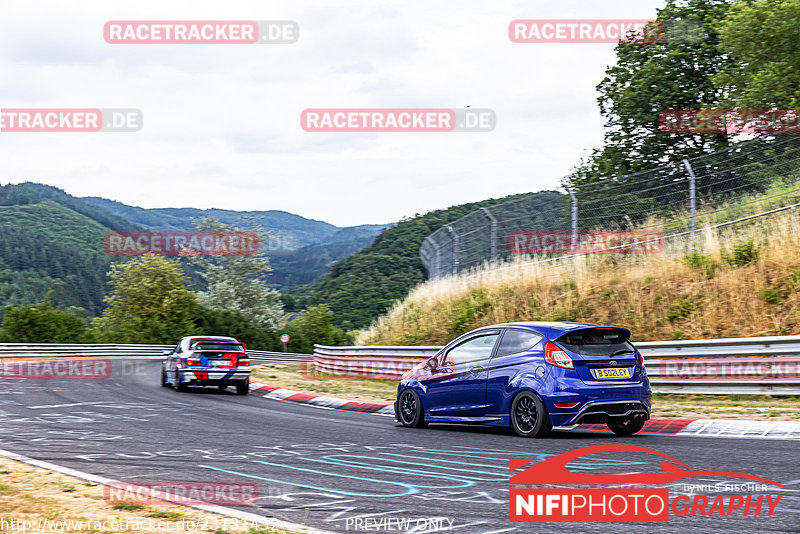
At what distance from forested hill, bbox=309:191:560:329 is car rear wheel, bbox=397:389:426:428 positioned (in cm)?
6487

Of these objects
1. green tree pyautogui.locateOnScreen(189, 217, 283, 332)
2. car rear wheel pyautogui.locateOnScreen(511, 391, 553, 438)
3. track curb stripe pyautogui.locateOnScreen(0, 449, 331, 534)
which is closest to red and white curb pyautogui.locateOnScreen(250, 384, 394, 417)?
car rear wheel pyautogui.locateOnScreen(511, 391, 553, 438)

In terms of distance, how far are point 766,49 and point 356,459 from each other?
23.8 meters

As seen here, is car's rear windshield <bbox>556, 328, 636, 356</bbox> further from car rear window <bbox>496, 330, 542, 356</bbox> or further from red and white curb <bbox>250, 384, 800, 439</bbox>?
red and white curb <bbox>250, 384, 800, 439</bbox>

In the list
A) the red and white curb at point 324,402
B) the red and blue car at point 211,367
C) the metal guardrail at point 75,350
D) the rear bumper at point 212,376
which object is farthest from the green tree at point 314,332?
the rear bumper at point 212,376

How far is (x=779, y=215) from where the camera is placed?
17.0 meters

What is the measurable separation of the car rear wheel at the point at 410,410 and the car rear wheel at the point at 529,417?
2098 millimetres

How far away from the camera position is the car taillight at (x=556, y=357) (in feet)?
32.4

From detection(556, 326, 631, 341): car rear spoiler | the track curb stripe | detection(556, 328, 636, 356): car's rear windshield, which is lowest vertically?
the track curb stripe

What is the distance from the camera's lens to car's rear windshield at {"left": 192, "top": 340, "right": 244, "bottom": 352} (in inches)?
817

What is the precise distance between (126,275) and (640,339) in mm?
68610

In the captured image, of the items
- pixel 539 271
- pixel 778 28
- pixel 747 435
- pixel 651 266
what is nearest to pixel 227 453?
pixel 747 435

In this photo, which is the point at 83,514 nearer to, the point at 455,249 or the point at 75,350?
the point at 455,249

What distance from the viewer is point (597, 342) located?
10.2 metres

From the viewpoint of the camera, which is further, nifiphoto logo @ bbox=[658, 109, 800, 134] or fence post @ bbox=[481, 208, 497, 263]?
nifiphoto logo @ bbox=[658, 109, 800, 134]
